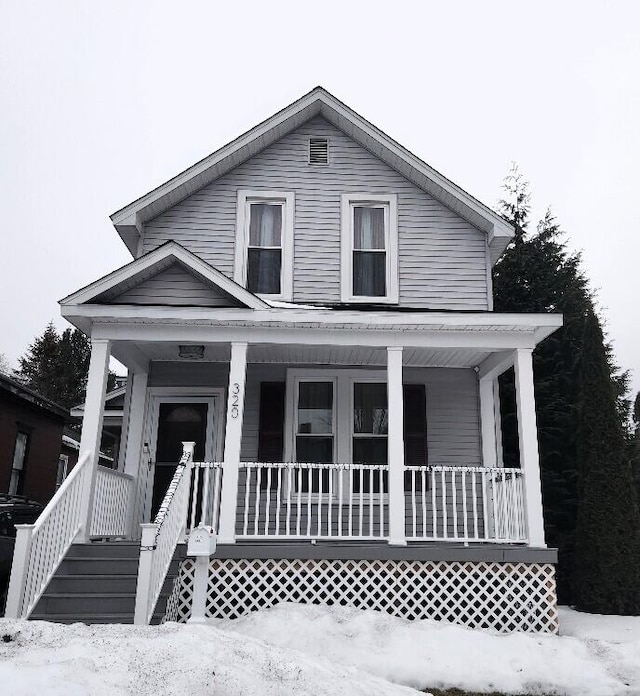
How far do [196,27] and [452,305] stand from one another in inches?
500

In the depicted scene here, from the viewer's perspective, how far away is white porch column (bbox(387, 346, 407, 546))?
807 centimetres

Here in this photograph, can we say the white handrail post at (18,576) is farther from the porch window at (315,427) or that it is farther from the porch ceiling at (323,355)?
the porch window at (315,427)

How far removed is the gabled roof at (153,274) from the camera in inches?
329

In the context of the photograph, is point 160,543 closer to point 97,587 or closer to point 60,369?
point 97,587

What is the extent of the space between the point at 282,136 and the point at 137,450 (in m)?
5.65

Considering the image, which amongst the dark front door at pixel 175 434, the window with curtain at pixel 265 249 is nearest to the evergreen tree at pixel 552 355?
the window with curtain at pixel 265 249

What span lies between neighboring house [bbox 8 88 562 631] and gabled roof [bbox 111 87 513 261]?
0.04 m

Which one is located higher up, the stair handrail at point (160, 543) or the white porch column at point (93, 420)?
the white porch column at point (93, 420)

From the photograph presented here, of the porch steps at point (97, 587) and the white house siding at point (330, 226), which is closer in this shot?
the porch steps at point (97, 587)

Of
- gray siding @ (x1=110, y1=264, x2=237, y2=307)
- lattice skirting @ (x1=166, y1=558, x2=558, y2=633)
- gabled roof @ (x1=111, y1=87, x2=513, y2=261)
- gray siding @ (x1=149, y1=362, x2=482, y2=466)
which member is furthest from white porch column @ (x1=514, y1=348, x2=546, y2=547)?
gray siding @ (x1=110, y1=264, x2=237, y2=307)

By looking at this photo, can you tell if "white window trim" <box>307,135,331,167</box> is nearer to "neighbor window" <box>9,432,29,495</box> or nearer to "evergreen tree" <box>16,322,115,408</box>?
"neighbor window" <box>9,432,29,495</box>

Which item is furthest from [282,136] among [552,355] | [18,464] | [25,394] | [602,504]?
[18,464]

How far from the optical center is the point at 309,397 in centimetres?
1038

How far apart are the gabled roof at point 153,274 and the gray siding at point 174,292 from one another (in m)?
0.06
